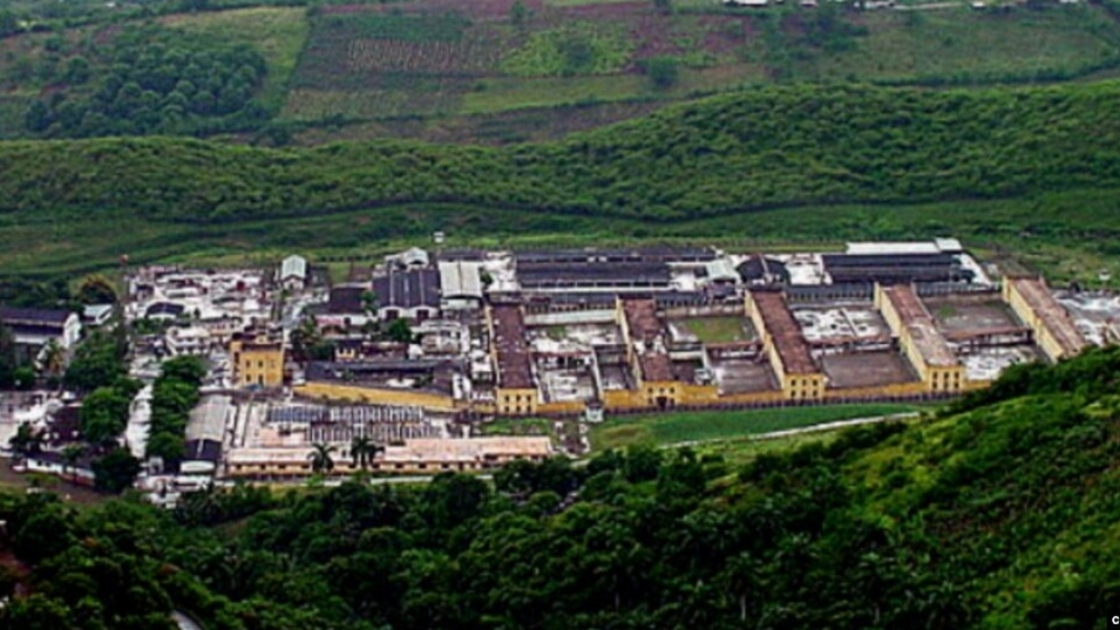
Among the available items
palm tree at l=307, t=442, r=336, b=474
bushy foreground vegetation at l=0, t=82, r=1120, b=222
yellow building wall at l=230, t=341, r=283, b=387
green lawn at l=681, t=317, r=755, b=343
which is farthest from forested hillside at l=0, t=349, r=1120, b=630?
bushy foreground vegetation at l=0, t=82, r=1120, b=222

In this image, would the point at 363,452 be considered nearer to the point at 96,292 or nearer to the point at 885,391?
the point at 885,391

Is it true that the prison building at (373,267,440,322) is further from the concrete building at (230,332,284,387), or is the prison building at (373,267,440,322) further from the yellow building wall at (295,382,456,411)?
the yellow building wall at (295,382,456,411)

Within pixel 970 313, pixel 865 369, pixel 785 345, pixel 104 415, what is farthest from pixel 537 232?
pixel 104 415

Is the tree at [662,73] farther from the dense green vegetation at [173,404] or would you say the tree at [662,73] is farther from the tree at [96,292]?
the dense green vegetation at [173,404]

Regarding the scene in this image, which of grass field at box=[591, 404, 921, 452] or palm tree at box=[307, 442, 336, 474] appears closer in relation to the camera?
palm tree at box=[307, 442, 336, 474]

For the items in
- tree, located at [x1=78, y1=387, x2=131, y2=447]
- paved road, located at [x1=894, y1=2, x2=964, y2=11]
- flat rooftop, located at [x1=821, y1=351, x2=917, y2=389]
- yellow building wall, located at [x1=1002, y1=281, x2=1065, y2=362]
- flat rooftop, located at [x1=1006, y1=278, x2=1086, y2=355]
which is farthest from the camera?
paved road, located at [x1=894, y1=2, x2=964, y2=11]

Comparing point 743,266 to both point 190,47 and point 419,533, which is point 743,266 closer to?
point 419,533

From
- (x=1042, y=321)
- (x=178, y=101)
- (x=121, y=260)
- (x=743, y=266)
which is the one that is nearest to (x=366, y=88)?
(x=178, y=101)

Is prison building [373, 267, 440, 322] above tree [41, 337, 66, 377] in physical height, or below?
above
